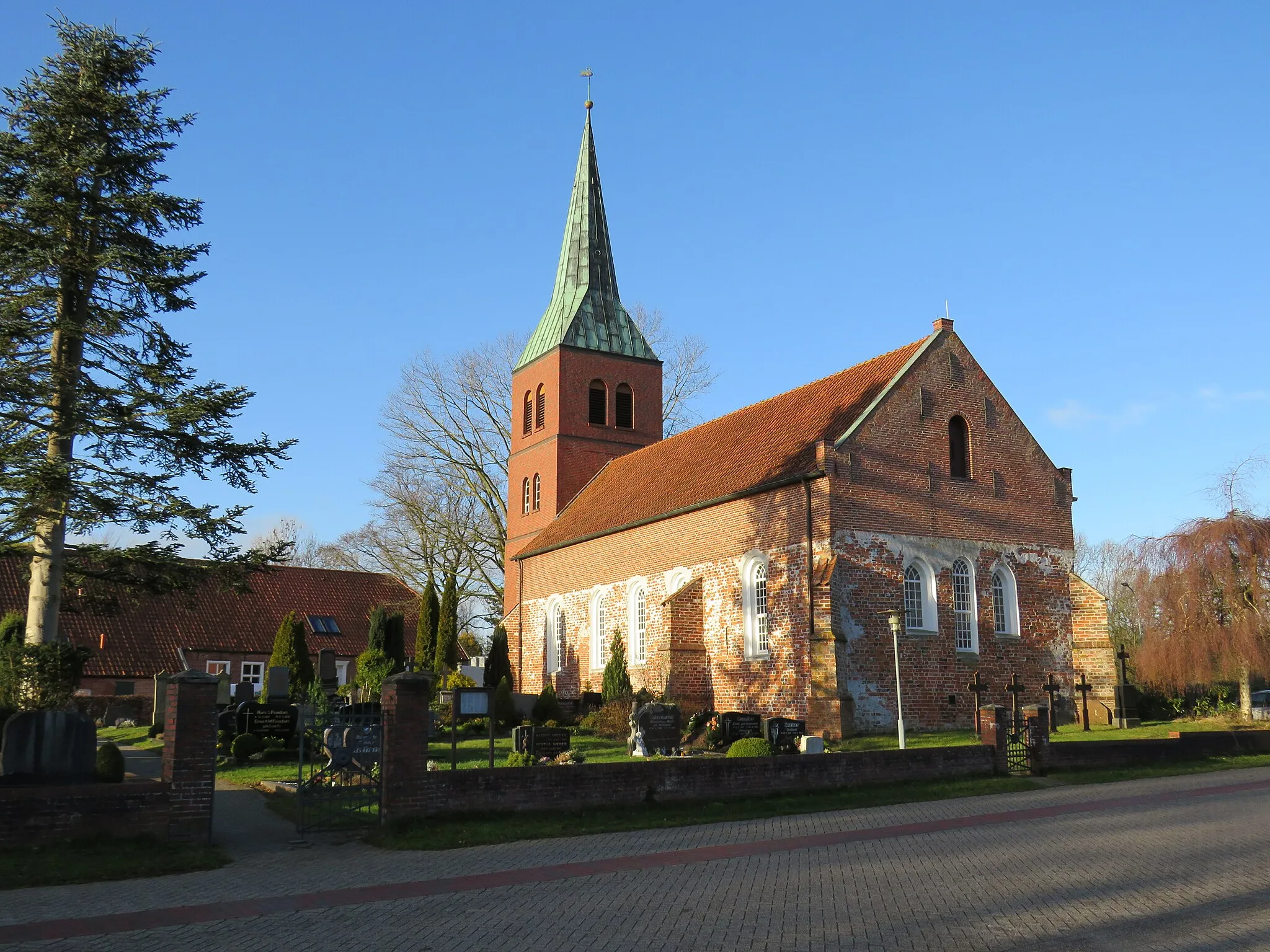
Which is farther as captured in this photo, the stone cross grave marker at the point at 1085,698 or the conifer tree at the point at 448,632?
the conifer tree at the point at 448,632

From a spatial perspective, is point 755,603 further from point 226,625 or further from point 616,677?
point 226,625

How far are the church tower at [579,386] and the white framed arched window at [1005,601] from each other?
17117 millimetres

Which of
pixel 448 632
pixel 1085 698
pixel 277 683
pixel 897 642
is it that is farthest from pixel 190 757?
pixel 448 632

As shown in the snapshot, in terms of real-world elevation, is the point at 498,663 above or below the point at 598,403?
below

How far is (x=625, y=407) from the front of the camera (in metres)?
41.1

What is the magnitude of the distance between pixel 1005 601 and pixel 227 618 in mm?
29051

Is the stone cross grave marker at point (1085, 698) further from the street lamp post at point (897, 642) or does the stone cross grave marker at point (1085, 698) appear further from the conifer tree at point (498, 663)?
the conifer tree at point (498, 663)

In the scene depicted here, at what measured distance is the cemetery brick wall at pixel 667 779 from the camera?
13.2m

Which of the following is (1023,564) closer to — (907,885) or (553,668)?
(553,668)

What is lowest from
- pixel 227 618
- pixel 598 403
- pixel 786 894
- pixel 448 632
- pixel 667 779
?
pixel 786 894

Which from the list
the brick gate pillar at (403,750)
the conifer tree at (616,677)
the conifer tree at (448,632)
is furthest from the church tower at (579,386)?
the brick gate pillar at (403,750)

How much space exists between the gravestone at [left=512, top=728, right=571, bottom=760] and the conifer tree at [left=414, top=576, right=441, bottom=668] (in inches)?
760

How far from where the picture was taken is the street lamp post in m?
21.1

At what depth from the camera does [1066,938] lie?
316 inches
